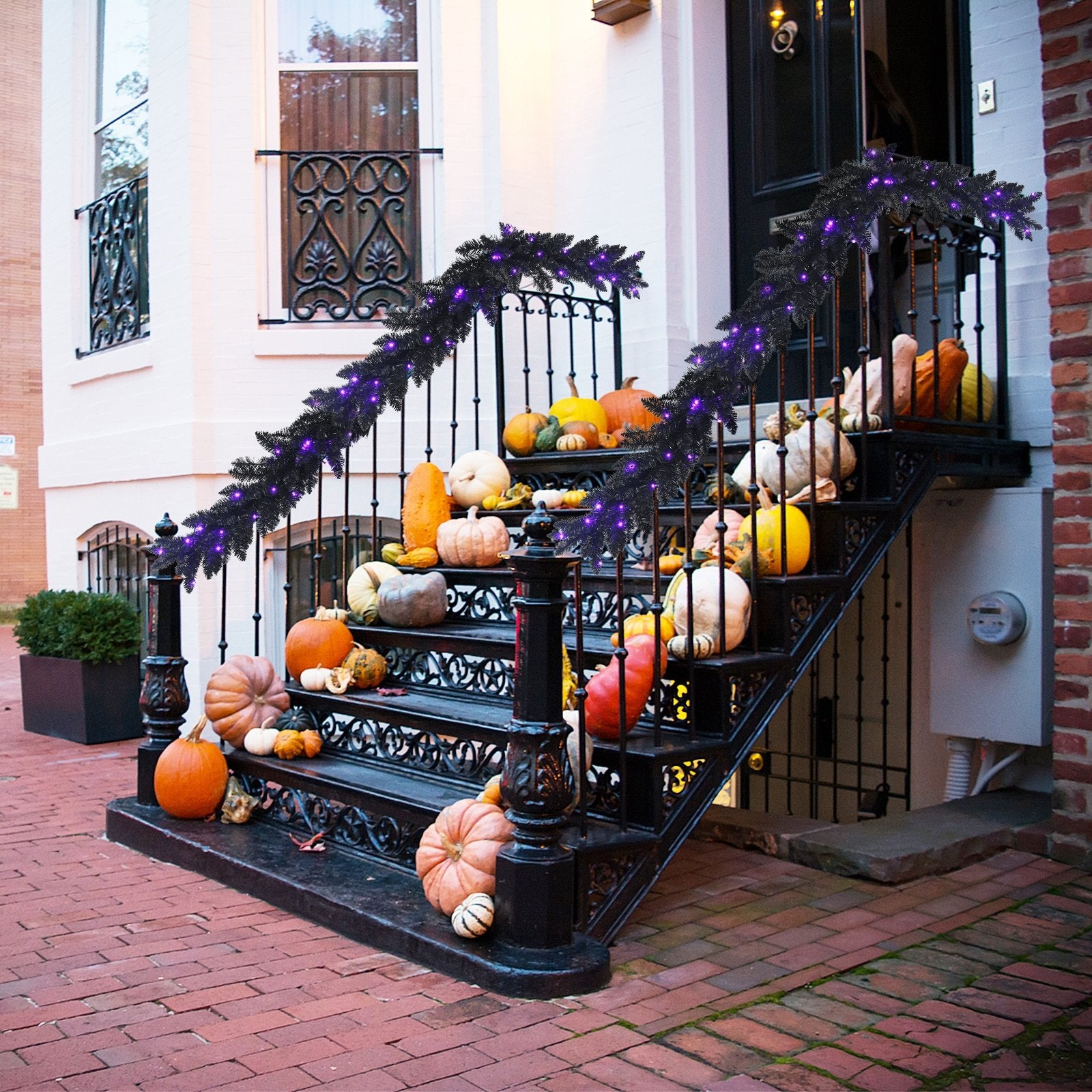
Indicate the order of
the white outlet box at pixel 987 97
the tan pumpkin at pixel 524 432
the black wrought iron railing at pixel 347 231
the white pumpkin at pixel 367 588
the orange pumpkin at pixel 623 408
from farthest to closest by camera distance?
the black wrought iron railing at pixel 347 231 → the orange pumpkin at pixel 623 408 → the tan pumpkin at pixel 524 432 → the white pumpkin at pixel 367 588 → the white outlet box at pixel 987 97

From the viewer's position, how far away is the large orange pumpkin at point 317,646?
4.81 meters

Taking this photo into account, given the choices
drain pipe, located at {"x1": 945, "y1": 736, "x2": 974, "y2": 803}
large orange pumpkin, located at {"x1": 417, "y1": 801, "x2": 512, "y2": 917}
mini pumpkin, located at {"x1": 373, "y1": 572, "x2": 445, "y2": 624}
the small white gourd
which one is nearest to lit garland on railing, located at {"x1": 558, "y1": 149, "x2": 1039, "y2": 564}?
large orange pumpkin, located at {"x1": 417, "y1": 801, "x2": 512, "y2": 917}

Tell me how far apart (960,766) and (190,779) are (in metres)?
3.09

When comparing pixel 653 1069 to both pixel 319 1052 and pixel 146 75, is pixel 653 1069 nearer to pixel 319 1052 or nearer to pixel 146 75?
pixel 319 1052

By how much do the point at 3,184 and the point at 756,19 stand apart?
14.4 metres

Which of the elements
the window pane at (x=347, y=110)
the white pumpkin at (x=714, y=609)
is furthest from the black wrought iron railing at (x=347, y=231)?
the white pumpkin at (x=714, y=609)

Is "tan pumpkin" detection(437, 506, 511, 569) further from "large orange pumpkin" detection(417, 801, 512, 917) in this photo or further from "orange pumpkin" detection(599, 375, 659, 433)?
"large orange pumpkin" detection(417, 801, 512, 917)

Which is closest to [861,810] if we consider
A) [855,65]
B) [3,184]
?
[855,65]

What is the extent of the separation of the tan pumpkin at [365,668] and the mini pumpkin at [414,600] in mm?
189

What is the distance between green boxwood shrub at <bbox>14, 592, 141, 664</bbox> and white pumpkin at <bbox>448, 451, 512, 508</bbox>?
2.51 metres

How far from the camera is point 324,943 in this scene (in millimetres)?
3480

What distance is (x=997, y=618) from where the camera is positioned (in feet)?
14.9

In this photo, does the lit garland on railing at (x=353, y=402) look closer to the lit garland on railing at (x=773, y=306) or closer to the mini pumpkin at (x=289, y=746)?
the mini pumpkin at (x=289, y=746)

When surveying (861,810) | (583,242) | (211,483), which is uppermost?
(583,242)
